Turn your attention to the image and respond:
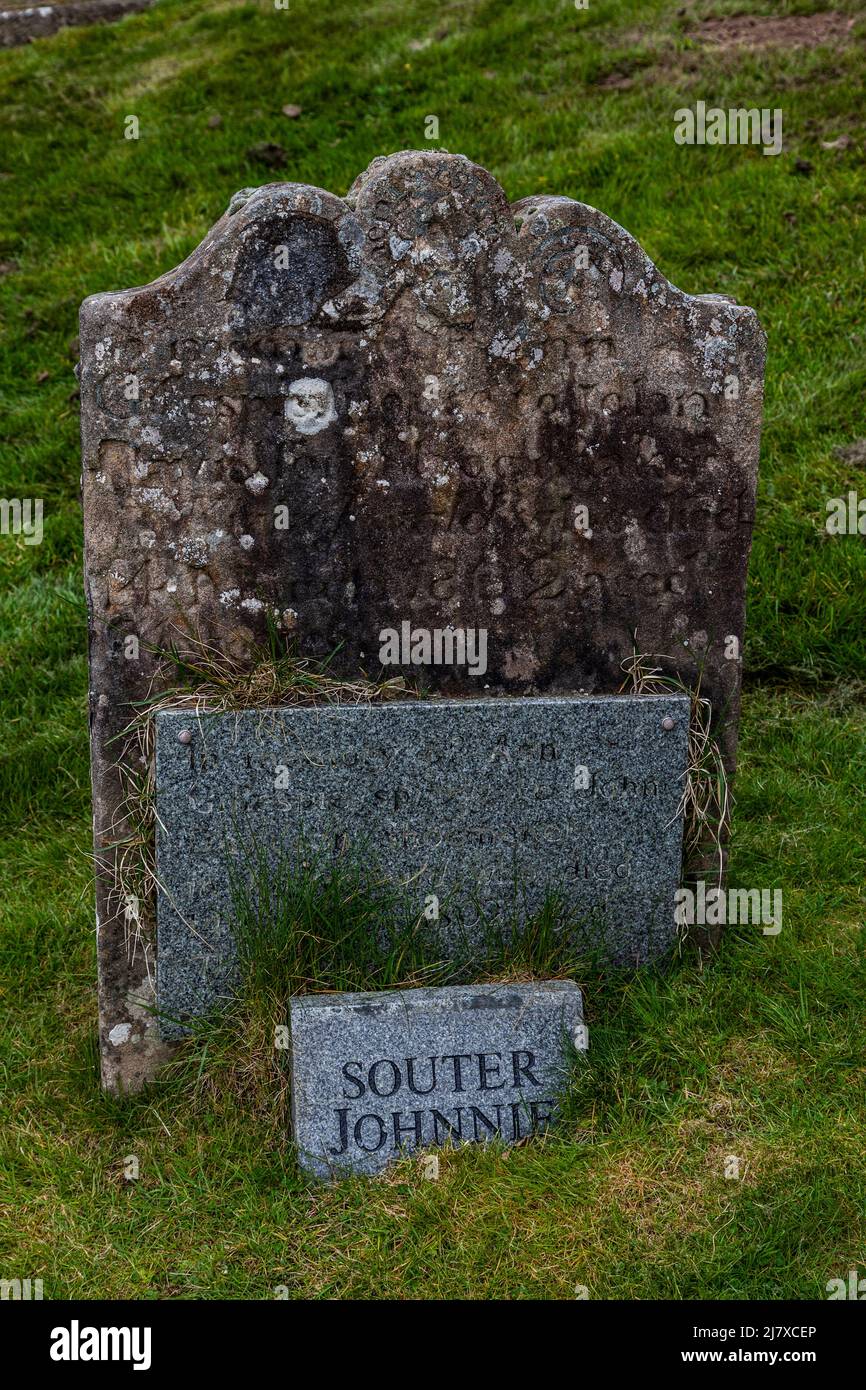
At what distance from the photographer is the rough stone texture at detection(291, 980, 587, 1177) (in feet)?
10.9

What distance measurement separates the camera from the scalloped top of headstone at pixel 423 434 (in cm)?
349

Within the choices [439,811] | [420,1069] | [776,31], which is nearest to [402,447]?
[439,811]

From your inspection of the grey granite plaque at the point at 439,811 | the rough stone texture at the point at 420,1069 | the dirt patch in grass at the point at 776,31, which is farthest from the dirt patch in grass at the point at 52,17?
the rough stone texture at the point at 420,1069

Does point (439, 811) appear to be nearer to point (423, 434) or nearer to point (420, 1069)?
point (420, 1069)

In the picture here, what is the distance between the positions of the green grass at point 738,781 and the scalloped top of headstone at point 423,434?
1.08 metres

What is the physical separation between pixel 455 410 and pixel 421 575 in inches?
18.1

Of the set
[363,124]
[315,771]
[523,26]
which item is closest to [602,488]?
[315,771]

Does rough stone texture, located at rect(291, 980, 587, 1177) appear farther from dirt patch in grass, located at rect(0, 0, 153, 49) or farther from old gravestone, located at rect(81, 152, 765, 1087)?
dirt patch in grass, located at rect(0, 0, 153, 49)

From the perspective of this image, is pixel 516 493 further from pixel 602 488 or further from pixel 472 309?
pixel 472 309

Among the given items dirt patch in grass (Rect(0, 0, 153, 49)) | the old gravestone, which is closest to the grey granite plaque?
the old gravestone

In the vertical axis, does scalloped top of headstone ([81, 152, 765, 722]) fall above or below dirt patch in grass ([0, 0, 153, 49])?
below

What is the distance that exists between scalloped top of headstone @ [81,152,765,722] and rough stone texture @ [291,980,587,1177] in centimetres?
92

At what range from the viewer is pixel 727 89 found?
7.79 meters

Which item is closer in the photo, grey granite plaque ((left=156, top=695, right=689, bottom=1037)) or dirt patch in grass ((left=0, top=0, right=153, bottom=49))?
grey granite plaque ((left=156, top=695, right=689, bottom=1037))
